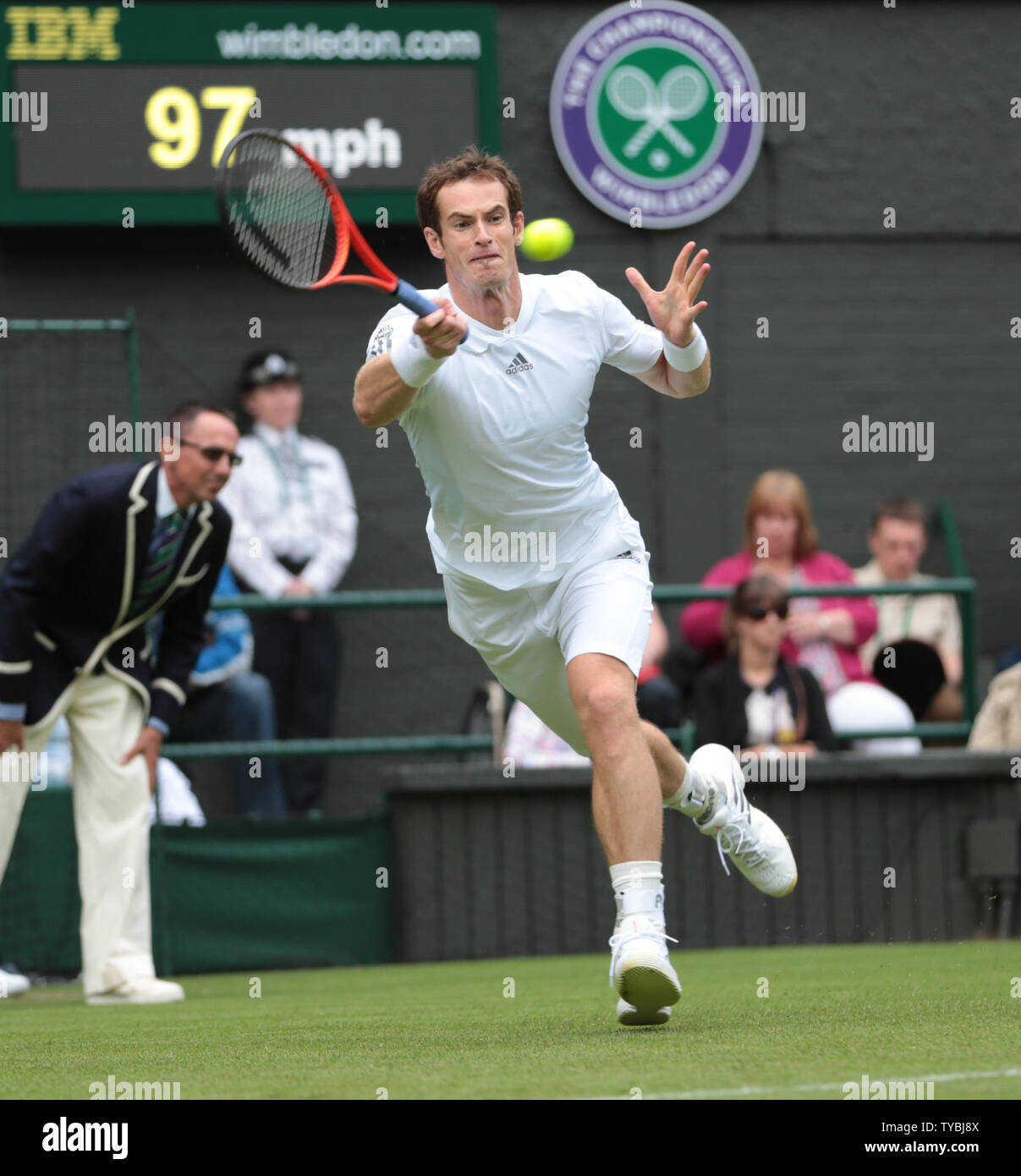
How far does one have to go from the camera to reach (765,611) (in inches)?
381

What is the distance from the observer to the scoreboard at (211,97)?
37.4 feet

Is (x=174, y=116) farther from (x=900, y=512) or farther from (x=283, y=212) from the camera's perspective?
(x=283, y=212)

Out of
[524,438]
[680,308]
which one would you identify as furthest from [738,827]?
[680,308]

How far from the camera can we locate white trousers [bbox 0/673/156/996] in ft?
25.2

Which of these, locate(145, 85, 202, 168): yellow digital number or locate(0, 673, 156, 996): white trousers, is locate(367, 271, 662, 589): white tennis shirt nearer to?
locate(0, 673, 156, 996): white trousers

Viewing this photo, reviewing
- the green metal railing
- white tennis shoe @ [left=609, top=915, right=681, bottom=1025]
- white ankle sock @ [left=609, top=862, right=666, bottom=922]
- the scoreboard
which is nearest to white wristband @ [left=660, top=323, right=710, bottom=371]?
white ankle sock @ [left=609, top=862, right=666, bottom=922]

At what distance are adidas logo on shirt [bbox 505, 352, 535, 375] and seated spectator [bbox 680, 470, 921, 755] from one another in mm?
4523

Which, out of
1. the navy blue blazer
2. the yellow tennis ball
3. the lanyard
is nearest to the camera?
the navy blue blazer

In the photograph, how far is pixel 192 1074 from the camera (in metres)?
4.62

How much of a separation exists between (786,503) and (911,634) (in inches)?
39.9

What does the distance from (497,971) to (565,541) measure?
340 centimetres

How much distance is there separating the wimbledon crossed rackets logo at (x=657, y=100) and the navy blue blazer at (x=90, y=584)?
554 cm

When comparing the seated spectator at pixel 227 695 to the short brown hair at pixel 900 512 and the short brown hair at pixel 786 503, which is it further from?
the short brown hair at pixel 900 512
